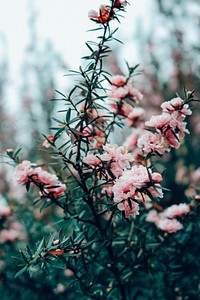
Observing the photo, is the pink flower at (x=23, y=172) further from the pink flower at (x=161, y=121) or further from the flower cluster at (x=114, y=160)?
the pink flower at (x=161, y=121)

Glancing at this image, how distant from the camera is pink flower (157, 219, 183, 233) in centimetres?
203

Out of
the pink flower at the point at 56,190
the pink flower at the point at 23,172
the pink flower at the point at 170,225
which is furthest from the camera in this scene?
the pink flower at the point at 170,225

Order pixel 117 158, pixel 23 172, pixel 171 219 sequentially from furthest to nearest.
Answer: pixel 171 219, pixel 23 172, pixel 117 158

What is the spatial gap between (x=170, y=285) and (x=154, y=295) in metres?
0.14

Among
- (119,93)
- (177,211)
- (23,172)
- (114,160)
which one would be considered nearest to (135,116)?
(119,93)

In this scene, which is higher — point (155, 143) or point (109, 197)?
point (155, 143)

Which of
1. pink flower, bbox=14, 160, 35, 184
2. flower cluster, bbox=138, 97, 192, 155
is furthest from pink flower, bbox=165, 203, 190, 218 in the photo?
pink flower, bbox=14, 160, 35, 184

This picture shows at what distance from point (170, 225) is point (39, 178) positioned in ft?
2.80

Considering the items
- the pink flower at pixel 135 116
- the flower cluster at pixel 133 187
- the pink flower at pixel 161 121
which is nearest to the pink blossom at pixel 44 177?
the flower cluster at pixel 133 187

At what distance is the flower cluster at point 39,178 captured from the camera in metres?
1.71

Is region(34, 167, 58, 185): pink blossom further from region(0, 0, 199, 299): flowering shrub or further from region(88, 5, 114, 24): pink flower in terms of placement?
region(88, 5, 114, 24): pink flower

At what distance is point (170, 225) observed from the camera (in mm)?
2039

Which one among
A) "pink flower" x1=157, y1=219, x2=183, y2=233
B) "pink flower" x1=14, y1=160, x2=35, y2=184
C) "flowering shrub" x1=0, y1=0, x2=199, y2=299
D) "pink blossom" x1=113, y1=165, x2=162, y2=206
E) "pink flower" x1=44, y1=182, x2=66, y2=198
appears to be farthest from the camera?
"pink flower" x1=157, y1=219, x2=183, y2=233

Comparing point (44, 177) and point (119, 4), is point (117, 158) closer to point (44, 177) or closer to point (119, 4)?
point (44, 177)
